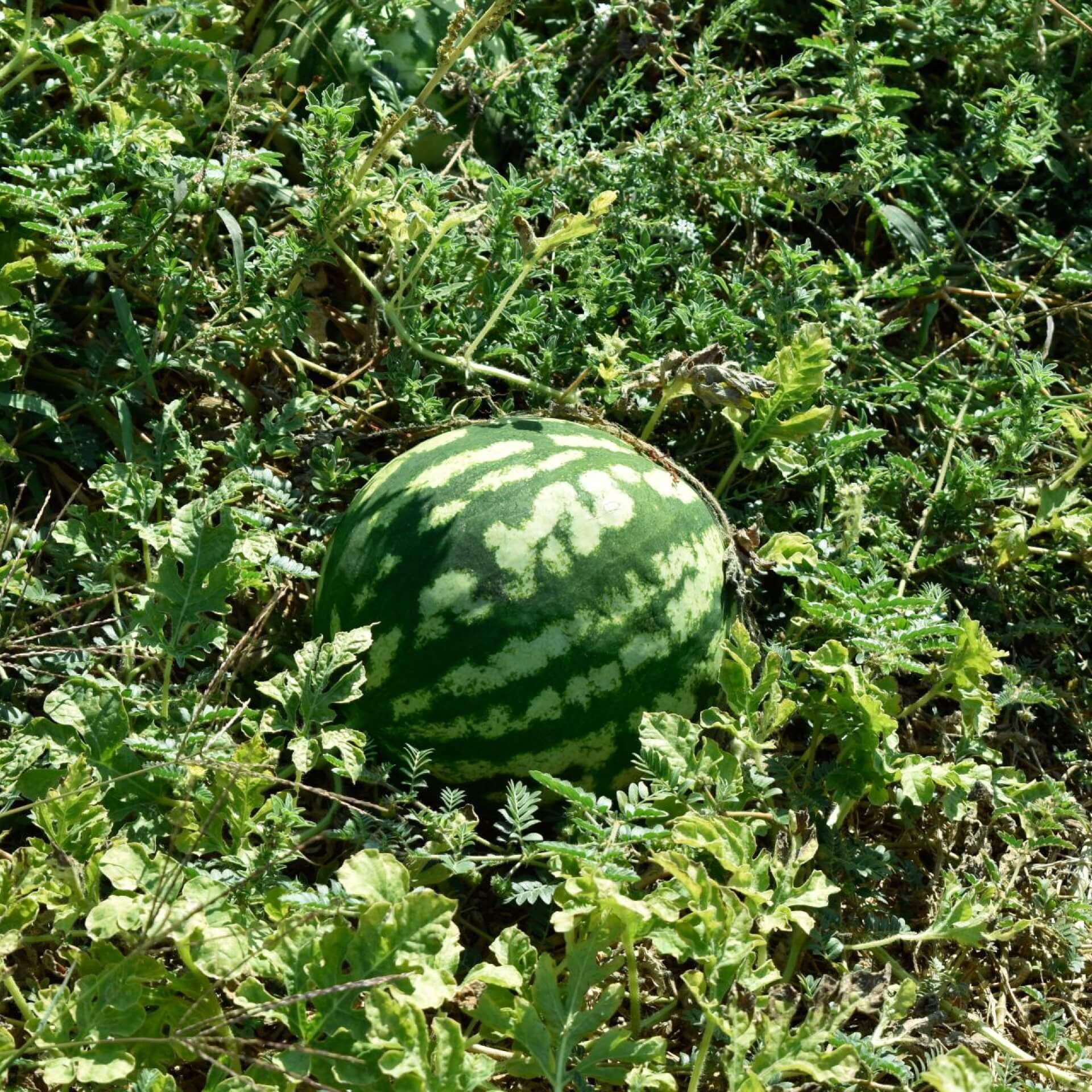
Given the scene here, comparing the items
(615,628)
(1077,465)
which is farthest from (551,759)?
(1077,465)

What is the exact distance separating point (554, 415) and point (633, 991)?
3.71 feet

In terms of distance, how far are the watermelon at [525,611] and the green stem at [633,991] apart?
342 mm

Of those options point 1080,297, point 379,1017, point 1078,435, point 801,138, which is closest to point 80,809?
point 379,1017

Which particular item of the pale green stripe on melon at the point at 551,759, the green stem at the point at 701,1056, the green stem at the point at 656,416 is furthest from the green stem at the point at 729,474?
the green stem at the point at 701,1056

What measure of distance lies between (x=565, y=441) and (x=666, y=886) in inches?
32.2

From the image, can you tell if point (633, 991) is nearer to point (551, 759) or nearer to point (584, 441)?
point (551, 759)

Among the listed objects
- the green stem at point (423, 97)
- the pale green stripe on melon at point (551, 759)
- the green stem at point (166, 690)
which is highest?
the green stem at point (423, 97)

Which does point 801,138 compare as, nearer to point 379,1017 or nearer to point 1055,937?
point 1055,937

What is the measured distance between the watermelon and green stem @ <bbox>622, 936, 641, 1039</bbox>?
0.34 meters

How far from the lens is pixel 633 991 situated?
2078mm

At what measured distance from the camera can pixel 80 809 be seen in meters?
2.01

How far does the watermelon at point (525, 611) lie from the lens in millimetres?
2188

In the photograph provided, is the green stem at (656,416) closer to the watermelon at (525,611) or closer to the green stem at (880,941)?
the watermelon at (525,611)

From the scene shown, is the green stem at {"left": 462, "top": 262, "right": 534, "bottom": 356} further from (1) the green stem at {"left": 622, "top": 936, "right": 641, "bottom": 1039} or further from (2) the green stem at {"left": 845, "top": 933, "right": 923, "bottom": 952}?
(2) the green stem at {"left": 845, "top": 933, "right": 923, "bottom": 952}
